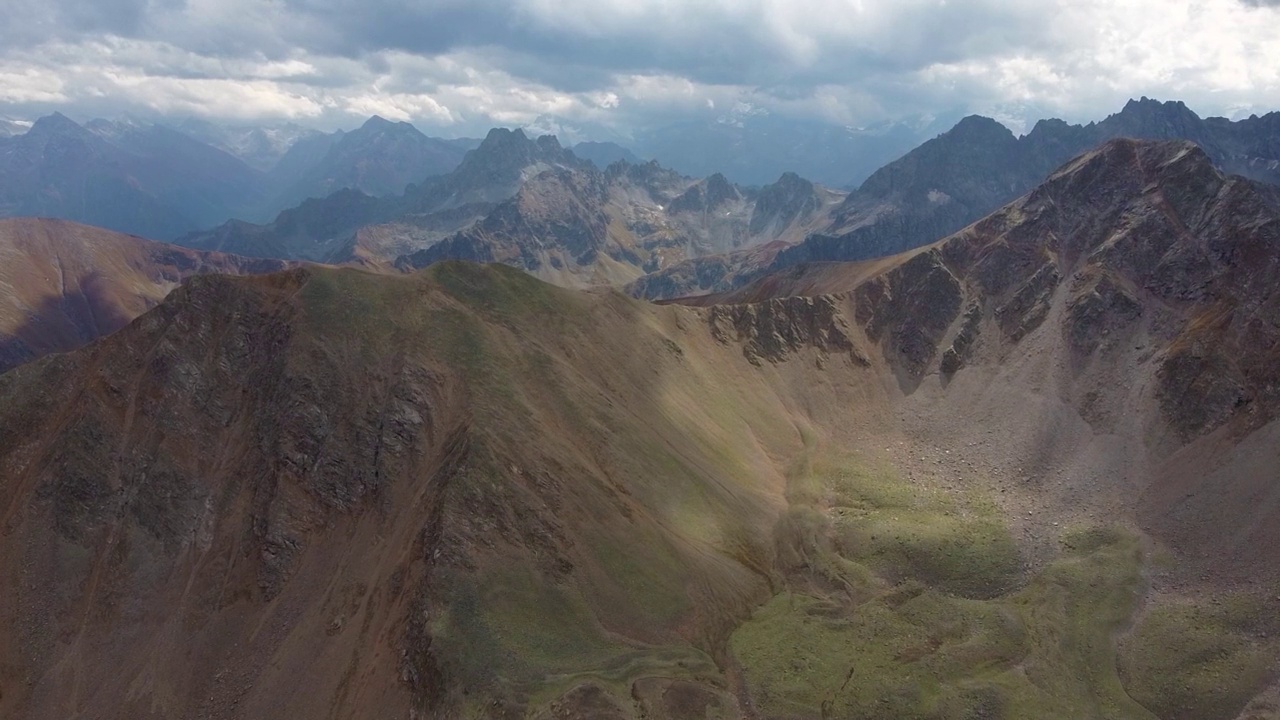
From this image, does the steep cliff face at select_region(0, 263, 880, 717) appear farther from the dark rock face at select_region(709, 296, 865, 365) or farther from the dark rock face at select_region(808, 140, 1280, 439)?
the dark rock face at select_region(808, 140, 1280, 439)

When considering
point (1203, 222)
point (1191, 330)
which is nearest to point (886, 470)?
point (1191, 330)

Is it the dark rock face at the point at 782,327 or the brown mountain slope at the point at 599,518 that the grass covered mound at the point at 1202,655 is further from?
the dark rock face at the point at 782,327

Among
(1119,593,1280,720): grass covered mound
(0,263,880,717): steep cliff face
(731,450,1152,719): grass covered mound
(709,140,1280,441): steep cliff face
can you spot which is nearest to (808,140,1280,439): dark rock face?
(709,140,1280,441): steep cliff face

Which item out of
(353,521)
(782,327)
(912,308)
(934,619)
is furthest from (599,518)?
(912,308)

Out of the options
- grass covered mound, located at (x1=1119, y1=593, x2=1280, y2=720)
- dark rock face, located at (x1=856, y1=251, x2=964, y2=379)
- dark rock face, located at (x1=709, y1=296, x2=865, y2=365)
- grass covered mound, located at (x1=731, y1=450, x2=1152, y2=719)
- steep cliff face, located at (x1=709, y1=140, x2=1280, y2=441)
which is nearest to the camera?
grass covered mound, located at (x1=1119, y1=593, x2=1280, y2=720)

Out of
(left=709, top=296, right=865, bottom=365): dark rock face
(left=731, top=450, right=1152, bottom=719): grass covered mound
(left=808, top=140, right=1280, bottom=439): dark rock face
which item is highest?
(left=808, top=140, right=1280, bottom=439): dark rock face

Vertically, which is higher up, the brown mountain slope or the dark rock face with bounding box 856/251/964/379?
the dark rock face with bounding box 856/251/964/379
